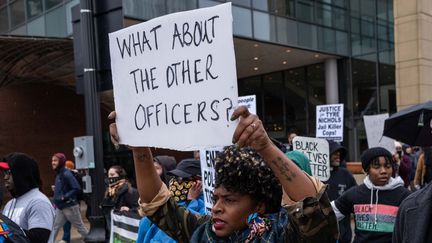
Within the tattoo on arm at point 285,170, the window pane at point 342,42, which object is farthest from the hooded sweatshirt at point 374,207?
the window pane at point 342,42

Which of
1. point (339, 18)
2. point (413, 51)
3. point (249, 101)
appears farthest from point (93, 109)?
point (339, 18)

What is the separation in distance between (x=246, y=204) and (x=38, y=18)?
1647 centimetres

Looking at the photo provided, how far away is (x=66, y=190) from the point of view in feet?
28.2

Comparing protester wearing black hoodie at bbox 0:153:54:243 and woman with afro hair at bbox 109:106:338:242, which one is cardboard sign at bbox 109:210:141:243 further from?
woman with afro hair at bbox 109:106:338:242

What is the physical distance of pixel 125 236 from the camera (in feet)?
14.6

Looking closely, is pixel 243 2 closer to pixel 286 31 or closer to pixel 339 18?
pixel 286 31

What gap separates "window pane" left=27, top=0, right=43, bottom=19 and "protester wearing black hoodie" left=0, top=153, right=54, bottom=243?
1407cm

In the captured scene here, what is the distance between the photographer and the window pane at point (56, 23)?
1552 centimetres

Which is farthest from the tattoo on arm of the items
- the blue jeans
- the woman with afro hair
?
the blue jeans

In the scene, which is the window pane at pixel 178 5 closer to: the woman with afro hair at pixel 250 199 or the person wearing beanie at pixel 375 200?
the person wearing beanie at pixel 375 200

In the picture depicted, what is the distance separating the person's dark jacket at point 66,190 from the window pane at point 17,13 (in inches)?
432

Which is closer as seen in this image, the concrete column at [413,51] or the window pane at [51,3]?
the window pane at [51,3]

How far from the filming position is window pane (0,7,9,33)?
1845cm

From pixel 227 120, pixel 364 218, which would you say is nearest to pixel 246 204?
pixel 227 120
